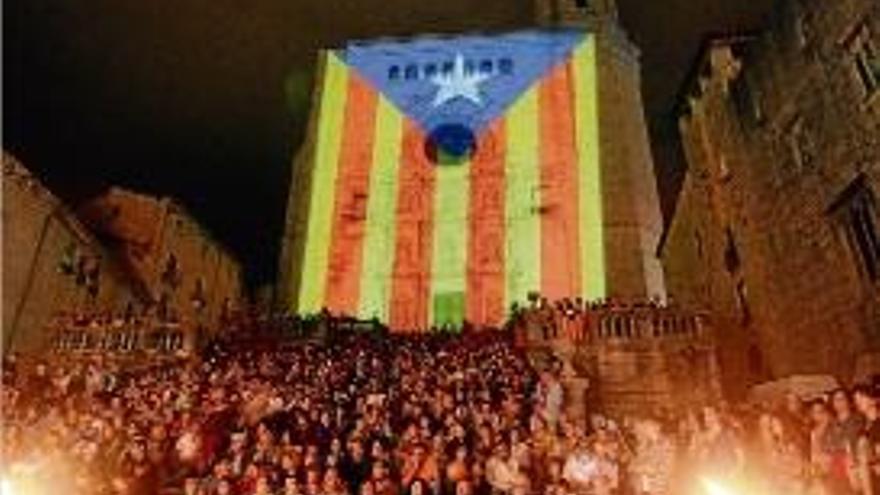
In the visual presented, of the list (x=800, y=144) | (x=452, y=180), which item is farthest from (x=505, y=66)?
(x=800, y=144)

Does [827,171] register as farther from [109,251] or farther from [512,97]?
[109,251]

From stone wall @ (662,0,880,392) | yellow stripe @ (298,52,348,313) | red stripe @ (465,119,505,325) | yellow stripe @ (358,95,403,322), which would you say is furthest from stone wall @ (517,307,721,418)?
yellow stripe @ (298,52,348,313)

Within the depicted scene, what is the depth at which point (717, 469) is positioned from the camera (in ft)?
41.2

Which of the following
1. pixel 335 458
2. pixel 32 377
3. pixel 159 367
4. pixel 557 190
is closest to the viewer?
pixel 335 458

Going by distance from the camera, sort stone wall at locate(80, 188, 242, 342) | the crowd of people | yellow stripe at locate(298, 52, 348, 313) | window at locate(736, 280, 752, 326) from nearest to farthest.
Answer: the crowd of people, window at locate(736, 280, 752, 326), yellow stripe at locate(298, 52, 348, 313), stone wall at locate(80, 188, 242, 342)

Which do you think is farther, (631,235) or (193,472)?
(631,235)

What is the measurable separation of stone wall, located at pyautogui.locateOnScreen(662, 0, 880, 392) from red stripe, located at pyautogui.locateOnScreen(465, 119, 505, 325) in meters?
6.97

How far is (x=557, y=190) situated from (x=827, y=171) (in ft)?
47.1

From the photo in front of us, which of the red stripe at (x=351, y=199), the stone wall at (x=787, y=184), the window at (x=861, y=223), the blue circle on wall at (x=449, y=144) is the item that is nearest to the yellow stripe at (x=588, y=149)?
the stone wall at (x=787, y=184)

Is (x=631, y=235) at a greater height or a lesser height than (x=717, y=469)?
greater

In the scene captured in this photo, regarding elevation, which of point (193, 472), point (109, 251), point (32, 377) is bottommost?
point (193, 472)

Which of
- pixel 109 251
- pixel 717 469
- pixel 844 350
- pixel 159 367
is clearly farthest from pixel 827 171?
pixel 109 251

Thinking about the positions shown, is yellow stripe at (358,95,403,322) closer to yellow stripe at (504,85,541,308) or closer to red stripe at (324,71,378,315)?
red stripe at (324,71,378,315)

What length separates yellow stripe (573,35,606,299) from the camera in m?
31.9
